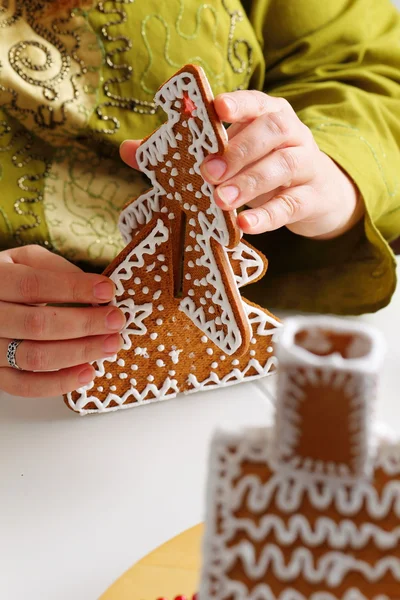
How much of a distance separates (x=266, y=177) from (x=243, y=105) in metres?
0.05

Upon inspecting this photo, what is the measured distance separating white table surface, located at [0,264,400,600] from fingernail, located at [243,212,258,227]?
0.65 ft

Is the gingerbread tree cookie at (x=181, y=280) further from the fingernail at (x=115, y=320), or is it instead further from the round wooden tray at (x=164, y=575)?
the round wooden tray at (x=164, y=575)

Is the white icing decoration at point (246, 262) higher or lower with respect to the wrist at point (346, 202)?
lower

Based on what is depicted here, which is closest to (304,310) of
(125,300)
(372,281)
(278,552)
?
(372,281)

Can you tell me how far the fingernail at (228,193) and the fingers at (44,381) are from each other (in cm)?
21

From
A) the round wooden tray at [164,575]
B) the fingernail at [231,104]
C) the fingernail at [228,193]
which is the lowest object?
the round wooden tray at [164,575]

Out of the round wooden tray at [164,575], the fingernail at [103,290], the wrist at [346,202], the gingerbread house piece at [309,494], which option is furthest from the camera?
the wrist at [346,202]

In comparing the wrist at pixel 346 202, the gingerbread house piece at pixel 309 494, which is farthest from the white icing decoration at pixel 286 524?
the wrist at pixel 346 202

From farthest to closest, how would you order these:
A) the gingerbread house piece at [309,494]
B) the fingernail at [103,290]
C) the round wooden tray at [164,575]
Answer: the fingernail at [103,290] → the round wooden tray at [164,575] → the gingerbread house piece at [309,494]

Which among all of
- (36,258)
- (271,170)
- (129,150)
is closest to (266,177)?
(271,170)

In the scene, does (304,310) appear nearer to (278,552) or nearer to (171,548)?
(171,548)

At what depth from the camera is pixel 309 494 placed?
10.3 inches

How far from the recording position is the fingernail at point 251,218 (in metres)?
0.46

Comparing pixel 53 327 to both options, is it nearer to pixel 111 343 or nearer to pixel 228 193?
pixel 111 343
